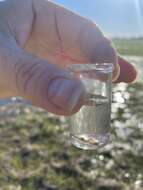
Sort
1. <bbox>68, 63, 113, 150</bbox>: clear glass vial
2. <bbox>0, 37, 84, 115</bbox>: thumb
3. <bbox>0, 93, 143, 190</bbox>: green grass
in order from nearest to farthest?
<bbox>0, 37, 84, 115</bbox>: thumb < <bbox>68, 63, 113, 150</bbox>: clear glass vial < <bbox>0, 93, 143, 190</bbox>: green grass

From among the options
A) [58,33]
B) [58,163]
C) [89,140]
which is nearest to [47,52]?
[58,33]

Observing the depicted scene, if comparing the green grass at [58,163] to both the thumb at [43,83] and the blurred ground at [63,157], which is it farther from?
the thumb at [43,83]

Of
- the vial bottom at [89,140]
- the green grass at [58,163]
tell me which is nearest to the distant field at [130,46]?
the green grass at [58,163]

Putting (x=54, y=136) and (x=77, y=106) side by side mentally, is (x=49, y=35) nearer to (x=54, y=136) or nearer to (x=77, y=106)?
(x=77, y=106)

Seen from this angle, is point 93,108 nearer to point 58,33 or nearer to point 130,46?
point 58,33

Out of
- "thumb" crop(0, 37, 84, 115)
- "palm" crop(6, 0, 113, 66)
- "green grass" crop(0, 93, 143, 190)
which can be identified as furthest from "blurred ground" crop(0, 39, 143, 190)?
"thumb" crop(0, 37, 84, 115)

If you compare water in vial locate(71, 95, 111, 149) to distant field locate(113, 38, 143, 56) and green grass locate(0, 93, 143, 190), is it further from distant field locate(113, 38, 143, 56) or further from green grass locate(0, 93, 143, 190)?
distant field locate(113, 38, 143, 56)
